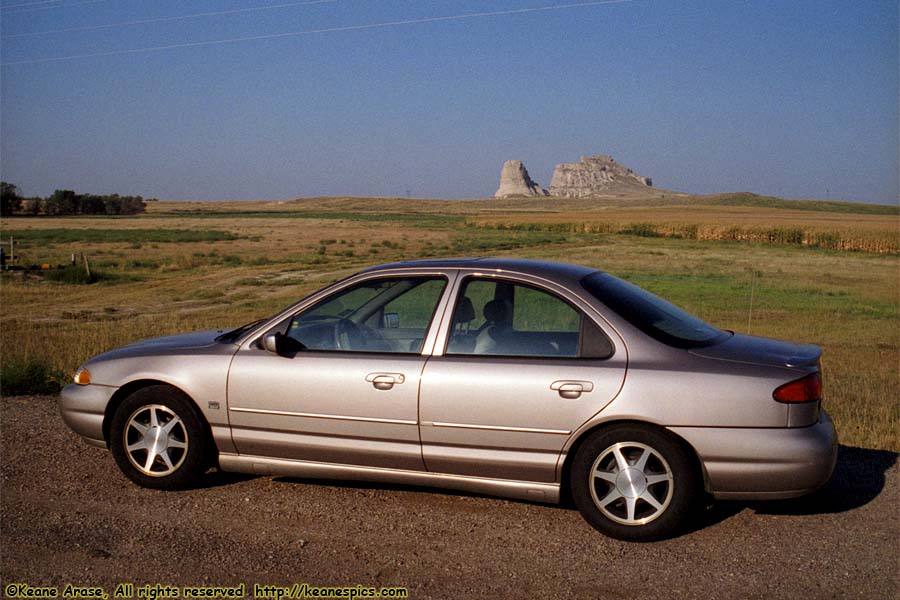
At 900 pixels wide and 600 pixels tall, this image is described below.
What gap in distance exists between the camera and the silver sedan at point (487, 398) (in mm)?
4387

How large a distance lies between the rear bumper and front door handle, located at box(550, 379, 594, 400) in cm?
48

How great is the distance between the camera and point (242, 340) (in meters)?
5.27

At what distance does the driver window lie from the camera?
5.18 meters

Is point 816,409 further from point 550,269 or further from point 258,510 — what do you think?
point 258,510

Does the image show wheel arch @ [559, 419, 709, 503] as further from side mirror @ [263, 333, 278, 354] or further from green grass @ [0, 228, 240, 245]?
green grass @ [0, 228, 240, 245]

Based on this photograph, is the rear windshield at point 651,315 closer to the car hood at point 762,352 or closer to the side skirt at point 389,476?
the car hood at point 762,352

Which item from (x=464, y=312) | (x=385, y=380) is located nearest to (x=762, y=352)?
(x=464, y=312)

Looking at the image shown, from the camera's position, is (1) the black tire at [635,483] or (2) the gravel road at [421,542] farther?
(1) the black tire at [635,483]

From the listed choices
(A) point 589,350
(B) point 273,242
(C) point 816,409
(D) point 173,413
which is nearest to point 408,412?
(A) point 589,350

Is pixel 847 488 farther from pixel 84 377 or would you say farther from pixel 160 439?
pixel 84 377

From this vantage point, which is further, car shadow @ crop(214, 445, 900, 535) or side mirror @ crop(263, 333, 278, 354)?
side mirror @ crop(263, 333, 278, 354)

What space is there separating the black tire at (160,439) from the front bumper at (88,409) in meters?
0.14

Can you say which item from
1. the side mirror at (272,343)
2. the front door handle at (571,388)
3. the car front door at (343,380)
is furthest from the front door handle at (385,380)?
the front door handle at (571,388)

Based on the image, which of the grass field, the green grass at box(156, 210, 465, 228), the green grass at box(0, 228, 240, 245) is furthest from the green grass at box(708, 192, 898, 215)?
the green grass at box(0, 228, 240, 245)
